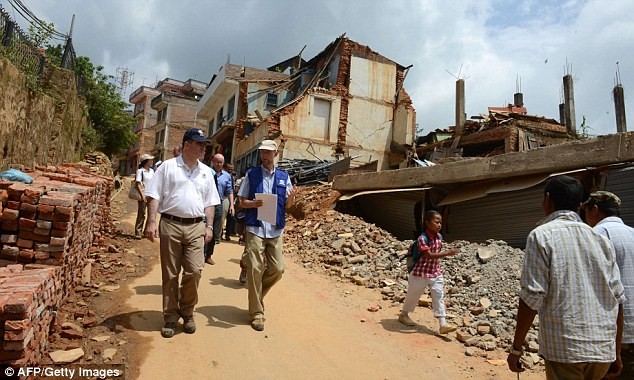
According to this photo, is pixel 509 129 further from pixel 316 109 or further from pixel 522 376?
pixel 522 376

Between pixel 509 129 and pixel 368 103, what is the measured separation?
828cm

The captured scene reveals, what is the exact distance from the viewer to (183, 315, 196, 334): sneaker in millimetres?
4227

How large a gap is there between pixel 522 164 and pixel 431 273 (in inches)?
149


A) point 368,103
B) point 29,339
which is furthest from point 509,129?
point 29,339

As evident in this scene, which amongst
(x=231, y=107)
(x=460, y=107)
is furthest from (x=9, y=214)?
(x=231, y=107)

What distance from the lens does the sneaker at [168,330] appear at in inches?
160

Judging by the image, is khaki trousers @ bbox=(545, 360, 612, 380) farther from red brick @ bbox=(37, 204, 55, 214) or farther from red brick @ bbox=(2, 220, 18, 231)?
red brick @ bbox=(2, 220, 18, 231)

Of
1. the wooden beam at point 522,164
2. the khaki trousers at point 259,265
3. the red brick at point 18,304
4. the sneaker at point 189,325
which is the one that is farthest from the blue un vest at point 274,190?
the wooden beam at point 522,164

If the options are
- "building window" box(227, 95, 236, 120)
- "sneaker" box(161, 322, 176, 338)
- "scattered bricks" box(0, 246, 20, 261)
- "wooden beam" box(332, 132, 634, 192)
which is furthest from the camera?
"building window" box(227, 95, 236, 120)

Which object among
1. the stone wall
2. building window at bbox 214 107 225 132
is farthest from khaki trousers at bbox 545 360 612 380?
building window at bbox 214 107 225 132

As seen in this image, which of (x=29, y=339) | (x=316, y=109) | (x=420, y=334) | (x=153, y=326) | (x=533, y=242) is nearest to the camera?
(x=533, y=242)

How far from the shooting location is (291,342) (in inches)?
175

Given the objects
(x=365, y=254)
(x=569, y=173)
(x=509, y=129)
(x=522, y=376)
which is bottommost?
(x=522, y=376)

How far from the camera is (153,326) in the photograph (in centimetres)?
433
